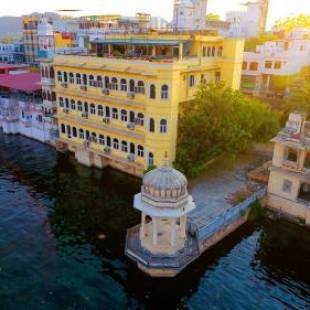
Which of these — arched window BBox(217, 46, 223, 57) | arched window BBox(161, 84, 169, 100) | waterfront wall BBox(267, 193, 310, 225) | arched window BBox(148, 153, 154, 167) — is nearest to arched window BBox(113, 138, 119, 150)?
arched window BBox(148, 153, 154, 167)

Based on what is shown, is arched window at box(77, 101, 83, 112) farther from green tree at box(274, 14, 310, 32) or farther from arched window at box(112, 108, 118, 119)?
green tree at box(274, 14, 310, 32)

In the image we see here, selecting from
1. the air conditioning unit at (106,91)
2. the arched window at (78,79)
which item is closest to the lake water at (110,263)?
the air conditioning unit at (106,91)

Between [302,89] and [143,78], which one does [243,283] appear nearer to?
Result: [143,78]

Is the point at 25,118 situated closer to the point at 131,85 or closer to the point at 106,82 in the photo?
the point at 106,82

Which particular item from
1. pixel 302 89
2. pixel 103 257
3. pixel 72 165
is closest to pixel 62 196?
pixel 72 165

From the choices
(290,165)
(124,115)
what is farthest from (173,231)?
(124,115)

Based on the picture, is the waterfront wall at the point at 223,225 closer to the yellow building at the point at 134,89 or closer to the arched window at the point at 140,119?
the yellow building at the point at 134,89
